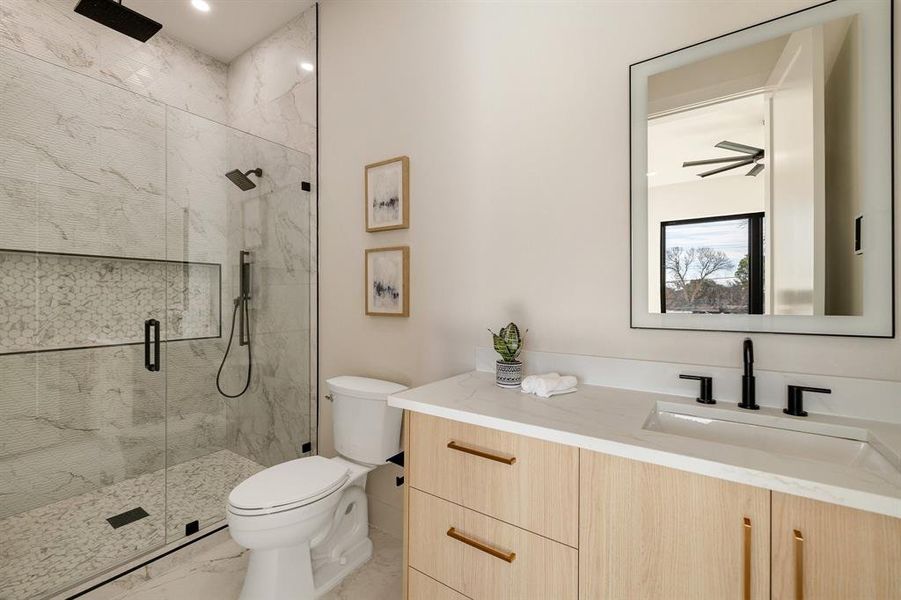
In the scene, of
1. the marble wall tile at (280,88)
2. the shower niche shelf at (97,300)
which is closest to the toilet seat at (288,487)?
the shower niche shelf at (97,300)

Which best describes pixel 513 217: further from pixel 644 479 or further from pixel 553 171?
pixel 644 479

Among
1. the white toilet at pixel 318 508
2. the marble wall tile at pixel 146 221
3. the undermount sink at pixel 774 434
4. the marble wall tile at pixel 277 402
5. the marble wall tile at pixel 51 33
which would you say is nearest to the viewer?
the undermount sink at pixel 774 434

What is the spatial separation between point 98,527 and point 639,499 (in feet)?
7.37

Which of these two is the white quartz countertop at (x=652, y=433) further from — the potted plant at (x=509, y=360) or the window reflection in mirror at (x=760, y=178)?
the window reflection in mirror at (x=760, y=178)

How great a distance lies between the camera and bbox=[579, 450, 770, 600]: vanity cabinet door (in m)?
0.74

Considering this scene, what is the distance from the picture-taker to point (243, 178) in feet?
7.46

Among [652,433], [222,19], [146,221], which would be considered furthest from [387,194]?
[222,19]

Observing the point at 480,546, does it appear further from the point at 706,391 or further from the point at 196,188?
the point at 196,188

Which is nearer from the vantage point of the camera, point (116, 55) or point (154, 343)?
point (154, 343)

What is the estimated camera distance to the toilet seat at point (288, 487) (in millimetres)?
1344

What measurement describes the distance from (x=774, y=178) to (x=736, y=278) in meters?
0.30

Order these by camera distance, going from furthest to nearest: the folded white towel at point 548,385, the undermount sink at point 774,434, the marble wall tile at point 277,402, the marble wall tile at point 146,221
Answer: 1. the marble wall tile at point 277,402
2. the marble wall tile at point 146,221
3. the folded white towel at point 548,385
4. the undermount sink at point 774,434

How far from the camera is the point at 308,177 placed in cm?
235

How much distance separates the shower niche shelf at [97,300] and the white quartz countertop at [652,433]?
1.46 m
